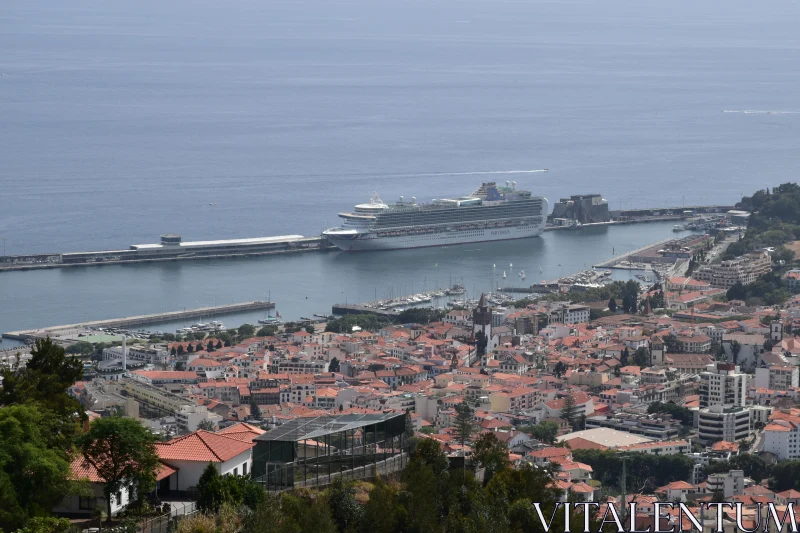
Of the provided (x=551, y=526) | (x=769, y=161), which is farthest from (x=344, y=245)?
(x=551, y=526)

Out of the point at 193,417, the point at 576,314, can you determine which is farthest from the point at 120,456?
the point at 576,314

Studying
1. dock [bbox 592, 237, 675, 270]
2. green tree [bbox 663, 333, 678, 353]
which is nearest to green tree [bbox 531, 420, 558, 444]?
green tree [bbox 663, 333, 678, 353]

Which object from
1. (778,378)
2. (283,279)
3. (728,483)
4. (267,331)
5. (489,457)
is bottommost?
(728,483)

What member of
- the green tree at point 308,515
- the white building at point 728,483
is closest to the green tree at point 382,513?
the green tree at point 308,515

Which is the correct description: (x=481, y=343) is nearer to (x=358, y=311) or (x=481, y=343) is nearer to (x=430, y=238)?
(x=358, y=311)

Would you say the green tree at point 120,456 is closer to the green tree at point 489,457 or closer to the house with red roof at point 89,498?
the house with red roof at point 89,498

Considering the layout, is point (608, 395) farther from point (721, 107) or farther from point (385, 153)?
point (721, 107)
